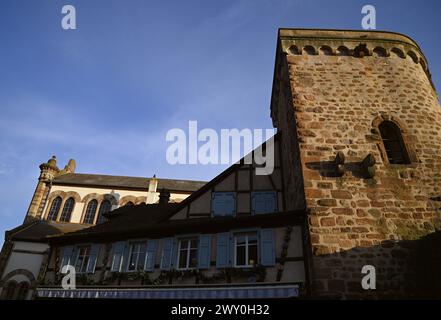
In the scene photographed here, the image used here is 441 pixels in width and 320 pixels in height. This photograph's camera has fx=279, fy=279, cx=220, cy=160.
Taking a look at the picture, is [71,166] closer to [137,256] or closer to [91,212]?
[91,212]

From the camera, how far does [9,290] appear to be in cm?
1489

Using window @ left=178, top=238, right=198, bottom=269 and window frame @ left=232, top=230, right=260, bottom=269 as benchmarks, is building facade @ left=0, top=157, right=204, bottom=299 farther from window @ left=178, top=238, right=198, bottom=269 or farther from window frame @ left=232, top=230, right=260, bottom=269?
window frame @ left=232, top=230, right=260, bottom=269

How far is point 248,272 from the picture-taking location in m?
7.89

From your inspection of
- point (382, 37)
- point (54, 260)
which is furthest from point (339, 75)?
point (54, 260)

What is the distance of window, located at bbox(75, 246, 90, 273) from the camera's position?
10422mm

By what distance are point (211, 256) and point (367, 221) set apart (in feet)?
14.9

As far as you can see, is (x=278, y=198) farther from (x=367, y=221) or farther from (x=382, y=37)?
(x=382, y=37)

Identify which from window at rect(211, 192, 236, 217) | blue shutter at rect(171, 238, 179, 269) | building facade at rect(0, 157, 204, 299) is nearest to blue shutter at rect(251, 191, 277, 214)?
window at rect(211, 192, 236, 217)

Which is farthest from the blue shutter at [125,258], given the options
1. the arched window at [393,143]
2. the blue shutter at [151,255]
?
the arched window at [393,143]

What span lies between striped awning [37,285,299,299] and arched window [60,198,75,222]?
1364 centimetres

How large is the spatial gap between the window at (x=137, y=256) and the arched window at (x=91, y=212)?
1383 centimetres

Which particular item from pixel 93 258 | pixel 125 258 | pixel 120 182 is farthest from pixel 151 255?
pixel 120 182
